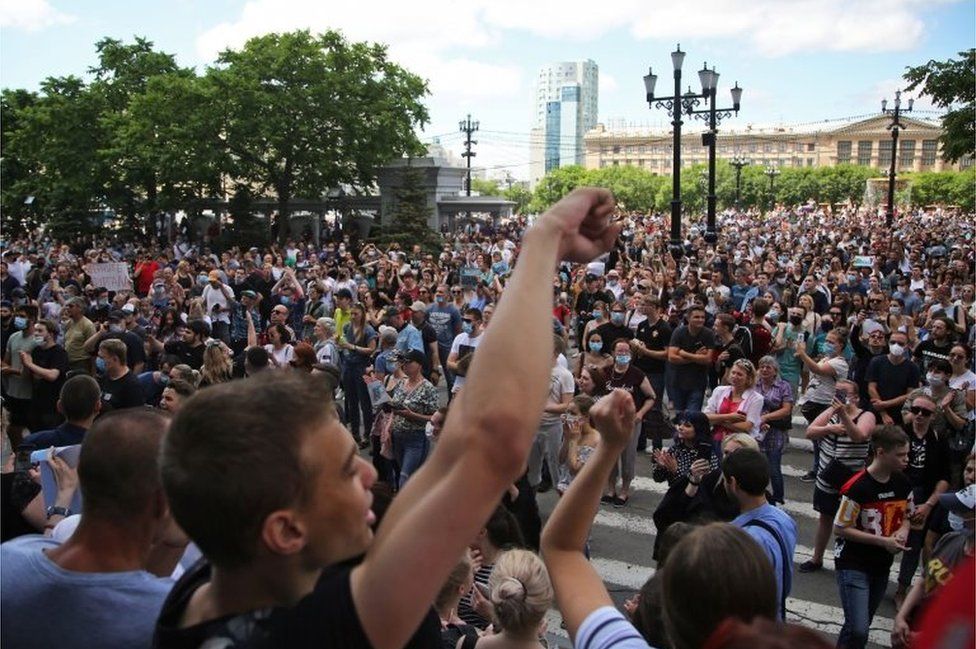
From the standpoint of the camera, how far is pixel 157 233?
4512 cm

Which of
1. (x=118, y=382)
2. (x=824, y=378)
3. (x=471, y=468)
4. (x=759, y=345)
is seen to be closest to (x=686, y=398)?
(x=759, y=345)

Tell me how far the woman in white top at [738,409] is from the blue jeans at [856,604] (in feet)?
7.69

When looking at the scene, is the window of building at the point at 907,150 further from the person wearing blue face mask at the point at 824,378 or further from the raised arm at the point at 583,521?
the raised arm at the point at 583,521

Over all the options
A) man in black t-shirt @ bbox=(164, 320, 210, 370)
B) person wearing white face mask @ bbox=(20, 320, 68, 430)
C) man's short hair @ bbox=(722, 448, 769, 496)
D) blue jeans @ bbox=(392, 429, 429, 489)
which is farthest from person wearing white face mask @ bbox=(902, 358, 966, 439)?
person wearing white face mask @ bbox=(20, 320, 68, 430)

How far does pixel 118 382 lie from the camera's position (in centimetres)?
771

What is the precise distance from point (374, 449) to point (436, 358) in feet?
8.50

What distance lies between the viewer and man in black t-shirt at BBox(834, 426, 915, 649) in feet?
18.0

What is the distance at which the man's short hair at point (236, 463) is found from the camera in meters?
1.39

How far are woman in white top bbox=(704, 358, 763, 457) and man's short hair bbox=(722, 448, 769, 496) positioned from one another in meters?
3.18

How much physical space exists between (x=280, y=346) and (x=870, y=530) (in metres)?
6.69

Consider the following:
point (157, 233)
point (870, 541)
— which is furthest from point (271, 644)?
point (157, 233)

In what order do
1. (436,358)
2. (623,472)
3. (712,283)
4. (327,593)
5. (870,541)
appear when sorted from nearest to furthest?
(327,593) → (870,541) → (623,472) → (436,358) → (712,283)

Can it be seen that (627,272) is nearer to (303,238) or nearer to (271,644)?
(271,644)

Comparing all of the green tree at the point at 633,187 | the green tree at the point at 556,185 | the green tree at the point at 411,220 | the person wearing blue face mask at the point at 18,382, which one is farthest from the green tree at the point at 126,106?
the green tree at the point at 633,187
